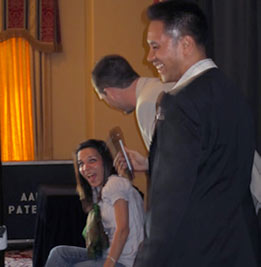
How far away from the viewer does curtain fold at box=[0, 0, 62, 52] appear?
210 inches

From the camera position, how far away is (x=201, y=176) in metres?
1.16

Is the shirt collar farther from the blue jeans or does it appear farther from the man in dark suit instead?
the blue jeans

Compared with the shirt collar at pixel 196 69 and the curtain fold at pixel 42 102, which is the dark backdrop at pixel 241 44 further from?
the curtain fold at pixel 42 102

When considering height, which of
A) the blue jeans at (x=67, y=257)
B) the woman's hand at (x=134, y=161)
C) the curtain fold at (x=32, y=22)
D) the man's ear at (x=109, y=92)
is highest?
the curtain fold at (x=32, y=22)

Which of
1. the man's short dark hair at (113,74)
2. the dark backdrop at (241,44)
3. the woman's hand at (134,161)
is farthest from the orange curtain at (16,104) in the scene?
the woman's hand at (134,161)

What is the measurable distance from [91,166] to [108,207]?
30cm

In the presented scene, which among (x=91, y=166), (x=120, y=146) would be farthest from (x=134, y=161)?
(x=91, y=166)

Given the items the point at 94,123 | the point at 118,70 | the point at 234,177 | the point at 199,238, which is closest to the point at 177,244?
the point at 199,238

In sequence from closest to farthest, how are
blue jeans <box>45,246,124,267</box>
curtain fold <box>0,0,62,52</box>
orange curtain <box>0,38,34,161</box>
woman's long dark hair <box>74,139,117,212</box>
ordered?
1. blue jeans <box>45,246,124,267</box>
2. woman's long dark hair <box>74,139,117,212</box>
3. curtain fold <box>0,0,62,52</box>
4. orange curtain <box>0,38,34,161</box>

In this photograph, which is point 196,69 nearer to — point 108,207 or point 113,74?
point 113,74

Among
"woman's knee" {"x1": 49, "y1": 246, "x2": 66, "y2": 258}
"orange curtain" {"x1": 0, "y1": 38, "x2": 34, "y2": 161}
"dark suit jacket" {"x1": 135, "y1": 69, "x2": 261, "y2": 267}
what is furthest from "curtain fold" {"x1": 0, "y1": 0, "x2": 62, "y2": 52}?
"dark suit jacket" {"x1": 135, "y1": 69, "x2": 261, "y2": 267}

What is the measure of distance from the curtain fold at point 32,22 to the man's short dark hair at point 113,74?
3400 mm

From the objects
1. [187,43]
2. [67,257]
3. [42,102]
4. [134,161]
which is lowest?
[67,257]

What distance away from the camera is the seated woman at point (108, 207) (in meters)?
2.32
